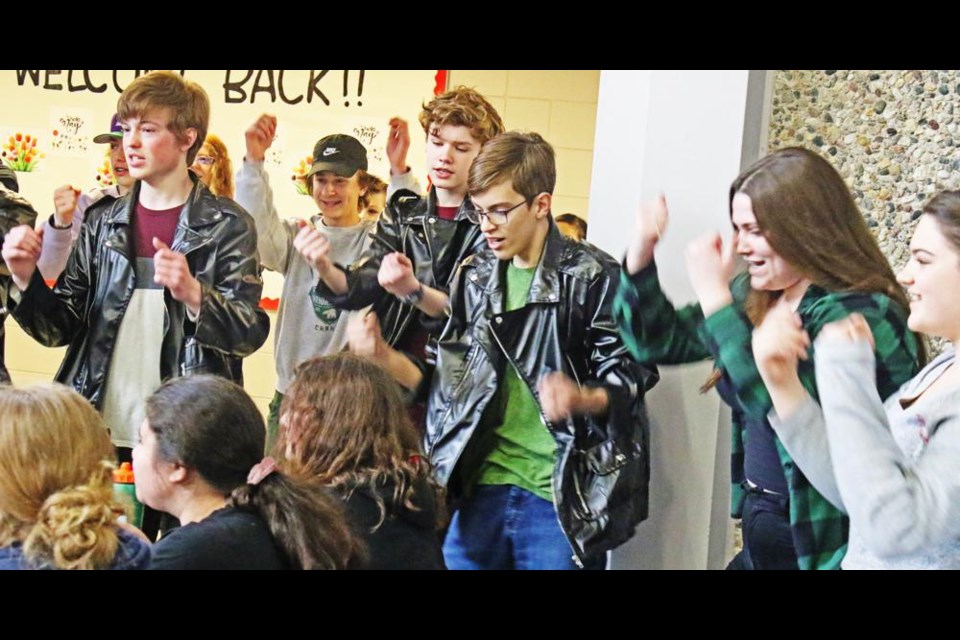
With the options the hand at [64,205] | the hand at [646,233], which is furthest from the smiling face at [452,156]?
the hand at [64,205]

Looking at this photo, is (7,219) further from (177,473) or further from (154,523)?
(177,473)

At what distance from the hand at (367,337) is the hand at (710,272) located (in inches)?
32.0

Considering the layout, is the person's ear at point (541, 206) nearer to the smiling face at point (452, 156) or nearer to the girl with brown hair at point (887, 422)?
the smiling face at point (452, 156)

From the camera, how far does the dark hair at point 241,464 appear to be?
1986 millimetres

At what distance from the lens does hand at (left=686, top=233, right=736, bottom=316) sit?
2182 millimetres

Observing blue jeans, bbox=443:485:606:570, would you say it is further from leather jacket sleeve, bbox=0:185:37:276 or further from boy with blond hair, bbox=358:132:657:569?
leather jacket sleeve, bbox=0:185:37:276

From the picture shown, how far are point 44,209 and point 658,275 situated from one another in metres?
2.44

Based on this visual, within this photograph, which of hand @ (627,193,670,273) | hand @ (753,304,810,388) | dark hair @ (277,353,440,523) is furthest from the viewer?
hand @ (627,193,670,273)

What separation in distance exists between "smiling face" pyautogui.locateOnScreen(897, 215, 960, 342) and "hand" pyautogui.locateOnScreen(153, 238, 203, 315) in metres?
1.56

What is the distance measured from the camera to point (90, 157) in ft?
13.6

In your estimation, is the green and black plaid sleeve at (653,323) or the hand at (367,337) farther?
the hand at (367,337)

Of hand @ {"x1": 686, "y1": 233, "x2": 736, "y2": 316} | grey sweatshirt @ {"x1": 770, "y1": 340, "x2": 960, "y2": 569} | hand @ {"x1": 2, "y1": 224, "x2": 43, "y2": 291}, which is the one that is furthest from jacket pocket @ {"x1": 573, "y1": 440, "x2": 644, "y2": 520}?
hand @ {"x1": 2, "y1": 224, "x2": 43, "y2": 291}
